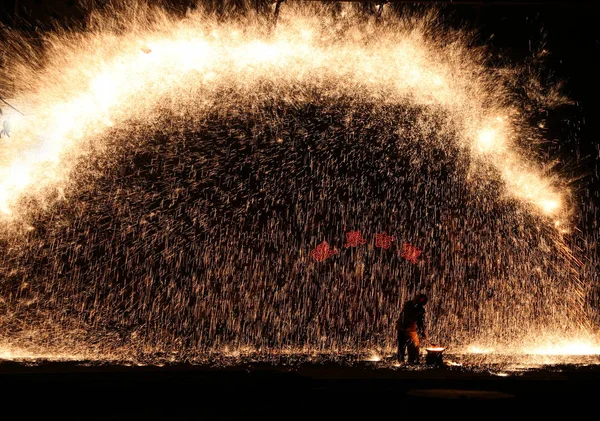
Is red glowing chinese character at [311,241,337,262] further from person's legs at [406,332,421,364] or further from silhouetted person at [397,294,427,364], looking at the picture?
person's legs at [406,332,421,364]

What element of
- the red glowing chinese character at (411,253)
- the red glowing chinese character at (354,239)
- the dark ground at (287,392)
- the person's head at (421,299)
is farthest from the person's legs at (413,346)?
the red glowing chinese character at (354,239)

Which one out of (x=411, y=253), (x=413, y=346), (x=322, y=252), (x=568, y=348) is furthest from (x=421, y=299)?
(x=322, y=252)

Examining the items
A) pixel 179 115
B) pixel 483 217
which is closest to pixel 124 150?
pixel 179 115

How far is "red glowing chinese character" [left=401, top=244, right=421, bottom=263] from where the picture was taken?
14.6 meters

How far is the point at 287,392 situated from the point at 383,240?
8821 mm

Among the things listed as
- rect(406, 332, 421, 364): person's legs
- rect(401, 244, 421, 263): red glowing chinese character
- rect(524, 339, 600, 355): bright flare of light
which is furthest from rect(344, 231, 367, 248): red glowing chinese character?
rect(406, 332, 421, 364): person's legs

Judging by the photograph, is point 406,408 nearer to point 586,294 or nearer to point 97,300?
point 97,300

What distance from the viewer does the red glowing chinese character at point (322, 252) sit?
1470 centimetres

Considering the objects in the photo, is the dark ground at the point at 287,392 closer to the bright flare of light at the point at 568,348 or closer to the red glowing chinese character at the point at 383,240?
the bright flare of light at the point at 568,348

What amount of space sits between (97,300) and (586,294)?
36.6 feet

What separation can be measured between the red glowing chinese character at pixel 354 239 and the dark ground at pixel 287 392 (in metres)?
6.73

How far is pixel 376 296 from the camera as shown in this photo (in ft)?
46.2

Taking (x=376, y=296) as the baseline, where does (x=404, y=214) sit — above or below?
above

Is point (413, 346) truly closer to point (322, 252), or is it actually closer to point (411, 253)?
point (411, 253)
